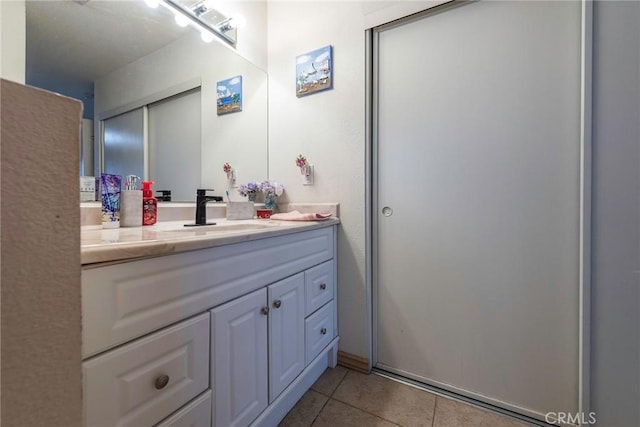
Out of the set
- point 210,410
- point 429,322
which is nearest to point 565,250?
point 429,322

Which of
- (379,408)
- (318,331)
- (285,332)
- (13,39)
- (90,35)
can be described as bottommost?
(379,408)

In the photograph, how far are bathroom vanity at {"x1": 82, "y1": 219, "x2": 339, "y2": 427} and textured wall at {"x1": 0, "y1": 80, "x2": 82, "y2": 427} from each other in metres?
0.26

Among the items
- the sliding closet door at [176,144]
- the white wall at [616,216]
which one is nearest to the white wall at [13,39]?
the sliding closet door at [176,144]

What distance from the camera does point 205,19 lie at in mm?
1345

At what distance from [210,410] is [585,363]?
1298 millimetres

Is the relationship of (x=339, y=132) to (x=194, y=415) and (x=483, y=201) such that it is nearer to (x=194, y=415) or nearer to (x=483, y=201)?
(x=483, y=201)

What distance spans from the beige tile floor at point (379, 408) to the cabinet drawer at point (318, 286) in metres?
0.40

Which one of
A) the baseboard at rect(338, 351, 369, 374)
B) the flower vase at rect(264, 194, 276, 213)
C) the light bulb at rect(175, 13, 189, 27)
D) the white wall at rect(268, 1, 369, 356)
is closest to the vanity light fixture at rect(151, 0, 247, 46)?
the light bulb at rect(175, 13, 189, 27)

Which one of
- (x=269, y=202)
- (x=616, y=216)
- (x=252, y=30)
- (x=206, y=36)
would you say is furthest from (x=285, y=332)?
(x=252, y=30)

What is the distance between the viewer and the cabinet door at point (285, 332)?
0.96 meters

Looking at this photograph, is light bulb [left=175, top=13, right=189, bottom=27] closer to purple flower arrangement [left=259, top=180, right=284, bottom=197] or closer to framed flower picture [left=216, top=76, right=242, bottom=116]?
framed flower picture [left=216, top=76, right=242, bottom=116]

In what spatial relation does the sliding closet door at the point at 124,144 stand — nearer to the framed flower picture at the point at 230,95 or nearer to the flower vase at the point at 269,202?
the framed flower picture at the point at 230,95

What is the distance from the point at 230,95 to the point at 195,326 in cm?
135

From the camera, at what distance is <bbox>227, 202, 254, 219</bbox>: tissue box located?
1.44m
